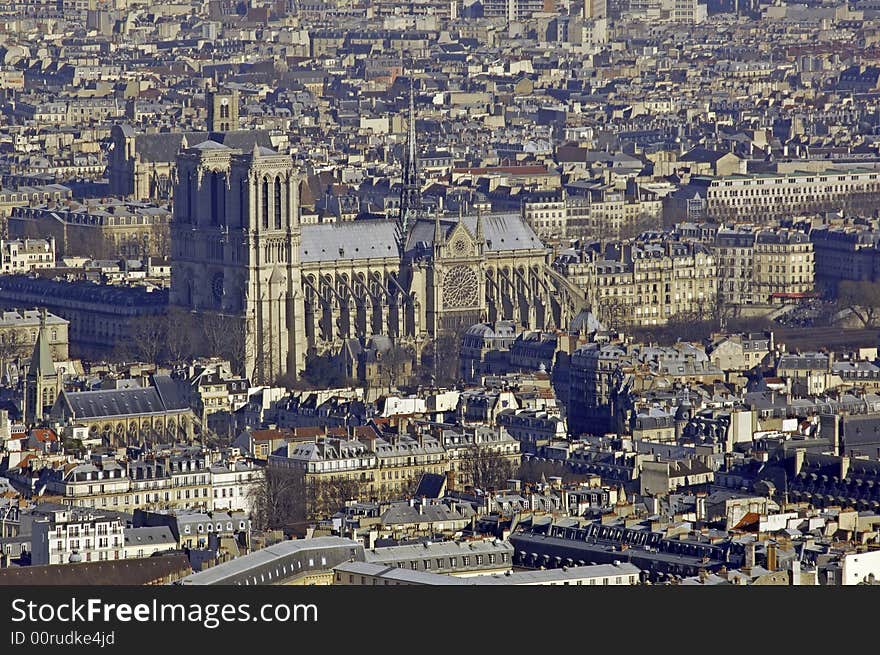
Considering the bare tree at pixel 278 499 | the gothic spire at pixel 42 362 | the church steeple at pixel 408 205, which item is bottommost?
the bare tree at pixel 278 499

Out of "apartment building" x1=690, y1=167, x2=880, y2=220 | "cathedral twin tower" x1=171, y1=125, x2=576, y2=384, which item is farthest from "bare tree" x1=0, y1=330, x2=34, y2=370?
"apartment building" x1=690, y1=167, x2=880, y2=220

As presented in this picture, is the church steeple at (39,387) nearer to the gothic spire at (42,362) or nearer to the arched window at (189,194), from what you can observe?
the gothic spire at (42,362)

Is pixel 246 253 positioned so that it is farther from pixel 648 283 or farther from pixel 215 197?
pixel 648 283

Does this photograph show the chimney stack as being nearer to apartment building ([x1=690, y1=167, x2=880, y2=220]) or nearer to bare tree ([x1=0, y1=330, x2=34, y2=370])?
bare tree ([x1=0, y1=330, x2=34, y2=370])

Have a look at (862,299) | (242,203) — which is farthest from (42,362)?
(862,299)

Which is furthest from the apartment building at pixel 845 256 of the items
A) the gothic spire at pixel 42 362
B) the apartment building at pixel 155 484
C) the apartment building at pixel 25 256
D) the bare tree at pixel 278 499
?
the apartment building at pixel 155 484

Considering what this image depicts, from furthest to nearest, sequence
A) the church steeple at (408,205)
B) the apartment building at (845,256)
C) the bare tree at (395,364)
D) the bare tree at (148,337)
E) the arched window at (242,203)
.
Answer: the apartment building at (845,256)
the church steeple at (408,205)
the arched window at (242,203)
the bare tree at (148,337)
the bare tree at (395,364)

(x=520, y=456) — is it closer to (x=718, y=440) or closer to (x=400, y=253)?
(x=718, y=440)

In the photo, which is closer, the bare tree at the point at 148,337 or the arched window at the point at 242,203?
the bare tree at the point at 148,337

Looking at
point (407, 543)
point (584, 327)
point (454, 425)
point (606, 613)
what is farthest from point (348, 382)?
point (606, 613)
